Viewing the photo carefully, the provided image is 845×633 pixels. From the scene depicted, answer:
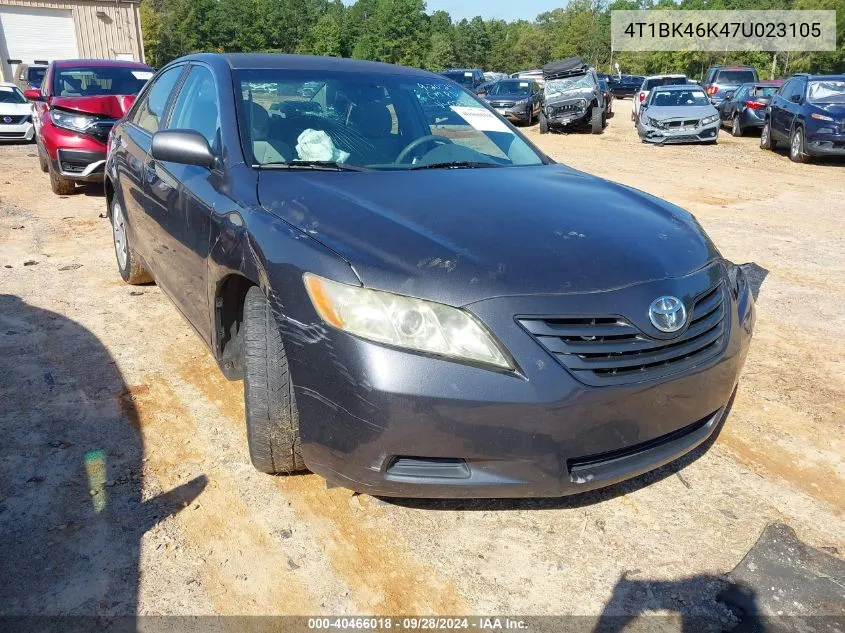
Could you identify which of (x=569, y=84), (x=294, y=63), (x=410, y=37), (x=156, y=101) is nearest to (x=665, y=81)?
(x=569, y=84)

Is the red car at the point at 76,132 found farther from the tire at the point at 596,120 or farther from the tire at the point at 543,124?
the tire at the point at 596,120

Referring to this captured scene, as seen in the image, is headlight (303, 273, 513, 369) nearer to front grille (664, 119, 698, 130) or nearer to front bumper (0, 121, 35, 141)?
front grille (664, 119, 698, 130)

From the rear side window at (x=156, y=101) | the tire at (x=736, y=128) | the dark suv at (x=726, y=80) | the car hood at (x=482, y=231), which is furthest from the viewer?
the dark suv at (x=726, y=80)

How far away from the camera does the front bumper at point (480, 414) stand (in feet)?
6.69

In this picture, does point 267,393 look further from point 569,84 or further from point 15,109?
point 569,84

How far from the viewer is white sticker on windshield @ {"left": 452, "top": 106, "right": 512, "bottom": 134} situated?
375cm

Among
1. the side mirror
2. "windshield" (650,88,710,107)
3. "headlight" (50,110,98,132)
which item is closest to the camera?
the side mirror

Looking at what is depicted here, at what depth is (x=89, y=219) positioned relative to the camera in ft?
25.1

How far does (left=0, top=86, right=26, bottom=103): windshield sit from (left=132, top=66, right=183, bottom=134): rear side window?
1404cm

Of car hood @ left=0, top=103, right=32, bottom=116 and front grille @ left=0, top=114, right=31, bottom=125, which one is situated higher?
car hood @ left=0, top=103, right=32, bottom=116

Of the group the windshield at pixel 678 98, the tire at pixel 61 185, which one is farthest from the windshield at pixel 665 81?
the tire at pixel 61 185

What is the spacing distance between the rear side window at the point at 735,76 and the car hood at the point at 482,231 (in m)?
21.8

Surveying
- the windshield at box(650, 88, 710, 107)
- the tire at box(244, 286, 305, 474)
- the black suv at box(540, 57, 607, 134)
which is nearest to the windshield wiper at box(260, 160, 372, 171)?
the tire at box(244, 286, 305, 474)

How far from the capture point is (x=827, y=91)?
1273 cm
